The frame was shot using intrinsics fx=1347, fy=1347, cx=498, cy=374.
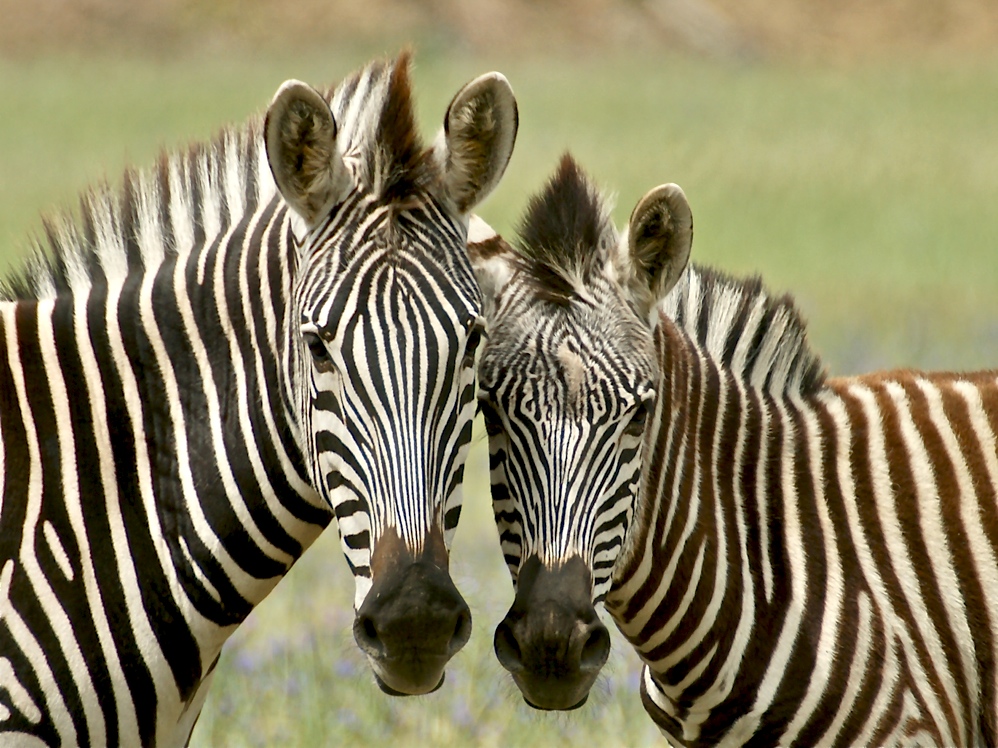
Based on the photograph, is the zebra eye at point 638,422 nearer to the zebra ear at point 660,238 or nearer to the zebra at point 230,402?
the zebra ear at point 660,238

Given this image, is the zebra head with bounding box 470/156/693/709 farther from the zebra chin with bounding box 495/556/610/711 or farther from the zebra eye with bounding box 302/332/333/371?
the zebra eye with bounding box 302/332/333/371

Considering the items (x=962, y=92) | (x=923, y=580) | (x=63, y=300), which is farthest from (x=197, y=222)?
(x=962, y=92)

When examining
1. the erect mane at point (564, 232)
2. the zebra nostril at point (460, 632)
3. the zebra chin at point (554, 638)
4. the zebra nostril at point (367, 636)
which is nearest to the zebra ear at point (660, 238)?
the erect mane at point (564, 232)

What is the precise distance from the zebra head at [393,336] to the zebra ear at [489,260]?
345 mm

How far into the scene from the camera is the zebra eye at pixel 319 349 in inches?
161

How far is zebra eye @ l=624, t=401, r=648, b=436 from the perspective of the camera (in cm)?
444

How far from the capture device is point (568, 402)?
4379 mm

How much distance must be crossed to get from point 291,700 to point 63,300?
10.5 feet

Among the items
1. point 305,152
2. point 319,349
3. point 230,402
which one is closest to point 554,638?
point 319,349

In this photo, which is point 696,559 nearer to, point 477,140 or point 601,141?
point 477,140

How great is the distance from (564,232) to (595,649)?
1.45m

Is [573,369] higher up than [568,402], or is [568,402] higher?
[573,369]

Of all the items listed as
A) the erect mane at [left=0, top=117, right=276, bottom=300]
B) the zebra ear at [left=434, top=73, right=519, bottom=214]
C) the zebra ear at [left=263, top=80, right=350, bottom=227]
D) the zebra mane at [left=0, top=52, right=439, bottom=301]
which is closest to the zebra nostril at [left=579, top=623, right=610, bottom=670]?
the zebra ear at [left=434, top=73, right=519, bottom=214]

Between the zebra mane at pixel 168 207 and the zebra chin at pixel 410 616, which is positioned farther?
the zebra mane at pixel 168 207
